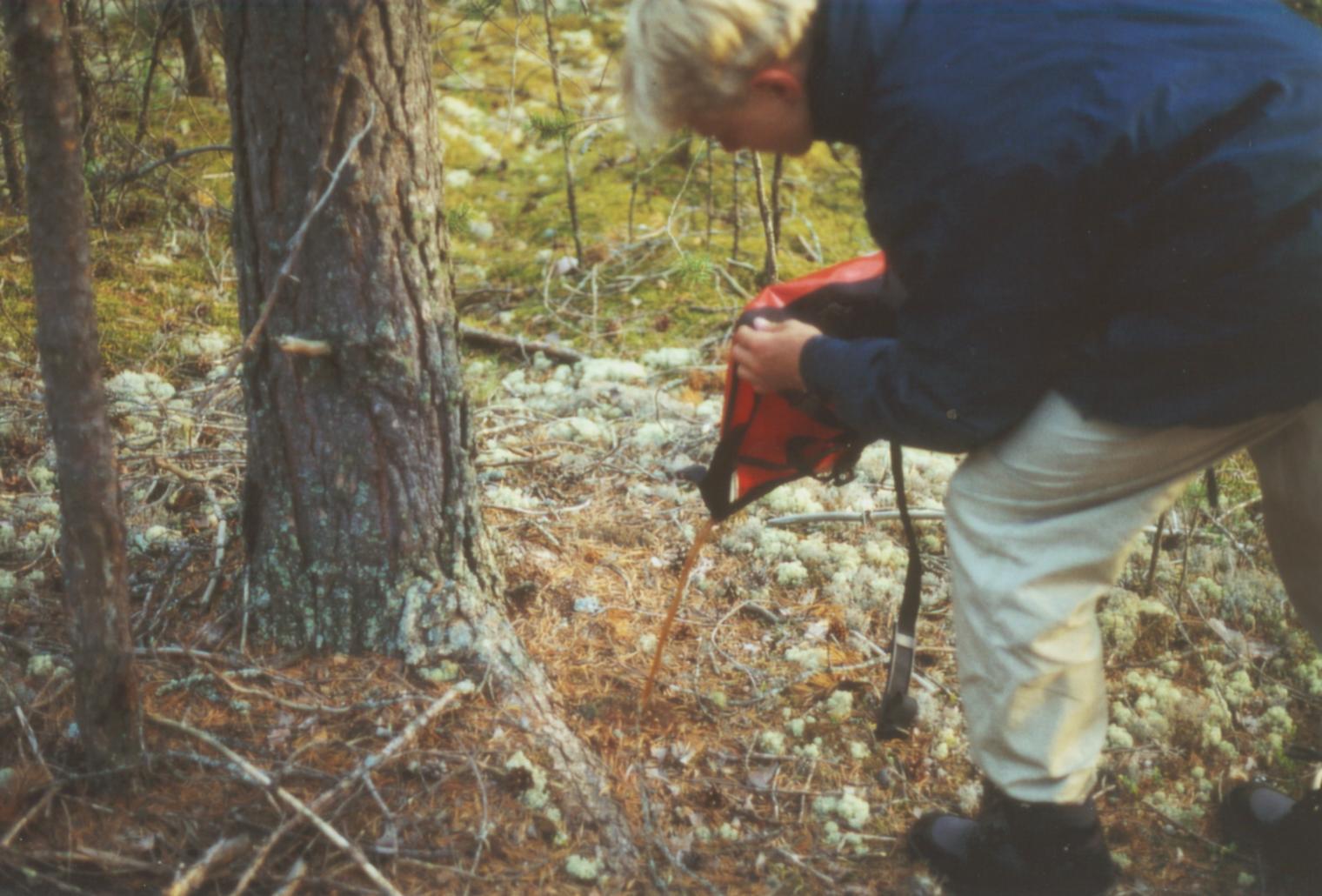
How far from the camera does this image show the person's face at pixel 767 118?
1841mm

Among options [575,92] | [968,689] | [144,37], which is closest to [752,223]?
[575,92]

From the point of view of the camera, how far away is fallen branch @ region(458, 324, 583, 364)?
4883mm

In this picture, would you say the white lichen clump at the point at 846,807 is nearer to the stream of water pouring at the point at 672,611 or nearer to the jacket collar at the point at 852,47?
the stream of water pouring at the point at 672,611

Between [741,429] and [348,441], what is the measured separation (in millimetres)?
962

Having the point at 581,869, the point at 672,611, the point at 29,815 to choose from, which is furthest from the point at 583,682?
the point at 29,815

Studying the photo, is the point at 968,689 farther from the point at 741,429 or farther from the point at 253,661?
the point at 253,661

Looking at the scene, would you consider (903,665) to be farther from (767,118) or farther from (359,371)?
(359,371)

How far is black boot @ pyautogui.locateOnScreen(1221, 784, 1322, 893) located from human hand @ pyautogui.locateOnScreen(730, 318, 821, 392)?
156cm

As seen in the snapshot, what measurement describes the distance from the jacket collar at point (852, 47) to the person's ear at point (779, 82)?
57mm

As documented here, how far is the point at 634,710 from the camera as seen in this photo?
264 cm

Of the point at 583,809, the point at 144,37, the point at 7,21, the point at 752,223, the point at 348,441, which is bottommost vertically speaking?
the point at 583,809

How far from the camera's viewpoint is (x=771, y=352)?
2082mm

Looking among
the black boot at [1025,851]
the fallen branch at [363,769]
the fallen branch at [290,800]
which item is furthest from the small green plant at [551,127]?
the black boot at [1025,851]

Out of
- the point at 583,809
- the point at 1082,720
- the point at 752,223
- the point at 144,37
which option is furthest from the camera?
the point at 752,223
